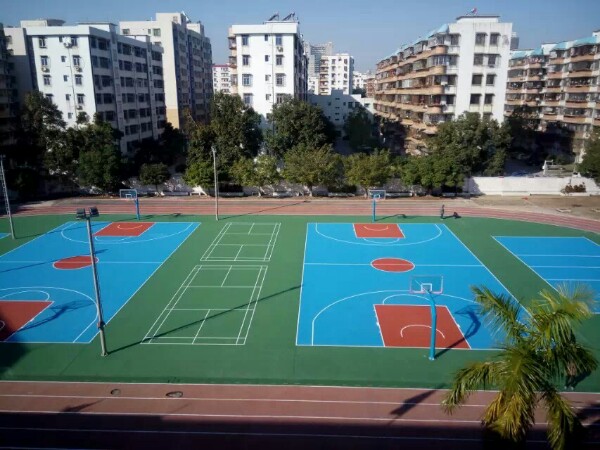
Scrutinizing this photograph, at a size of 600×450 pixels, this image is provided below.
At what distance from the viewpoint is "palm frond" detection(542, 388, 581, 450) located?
8070mm

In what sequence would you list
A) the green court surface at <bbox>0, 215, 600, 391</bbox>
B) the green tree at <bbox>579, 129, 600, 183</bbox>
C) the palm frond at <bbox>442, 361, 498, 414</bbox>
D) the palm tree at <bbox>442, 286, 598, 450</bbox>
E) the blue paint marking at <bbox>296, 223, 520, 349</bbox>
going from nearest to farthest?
the palm tree at <bbox>442, 286, 598, 450</bbox> < the palm frond at <bbox>442, 361, 498, 414</bbox> < the green court surface at <bbox>0, 215, 600, 391</bbox> < the blue paint marking at <bbox>296, 223, 520, 349</bbox> < the green tree at <bbox>579, 129, 600, 183</bbox>

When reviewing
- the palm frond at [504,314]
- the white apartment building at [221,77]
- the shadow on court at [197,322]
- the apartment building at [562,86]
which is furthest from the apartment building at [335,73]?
the palm frond at [504,314]

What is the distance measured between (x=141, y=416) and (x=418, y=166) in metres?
32.1

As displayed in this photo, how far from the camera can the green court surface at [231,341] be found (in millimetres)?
15711

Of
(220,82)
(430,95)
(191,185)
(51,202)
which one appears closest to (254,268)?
(191,185)

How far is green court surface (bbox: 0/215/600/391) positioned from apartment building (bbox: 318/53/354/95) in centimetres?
11437

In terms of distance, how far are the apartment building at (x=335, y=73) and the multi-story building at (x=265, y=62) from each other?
8534cm

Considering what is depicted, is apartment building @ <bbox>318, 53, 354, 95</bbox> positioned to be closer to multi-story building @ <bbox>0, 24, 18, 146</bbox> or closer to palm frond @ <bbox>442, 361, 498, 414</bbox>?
multi-story building @ <bbox>0, 24, 18, 146</bbox>

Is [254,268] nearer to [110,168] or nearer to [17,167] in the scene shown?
[110,168]

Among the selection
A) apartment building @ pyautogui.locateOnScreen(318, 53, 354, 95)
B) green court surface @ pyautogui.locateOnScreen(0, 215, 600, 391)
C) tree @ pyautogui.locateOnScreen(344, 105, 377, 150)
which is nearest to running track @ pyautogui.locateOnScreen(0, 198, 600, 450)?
green court surface @ pyautogui.locateOnScreen(0, 215, 600, 391)

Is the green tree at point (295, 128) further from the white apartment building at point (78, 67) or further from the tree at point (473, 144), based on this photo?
the white apartment building at point (78, 67)

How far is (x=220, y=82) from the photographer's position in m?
150

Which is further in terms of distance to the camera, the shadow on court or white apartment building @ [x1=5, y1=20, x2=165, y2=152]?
white apartment building @ [x1=5, y1=20, x2=165, y2=152]

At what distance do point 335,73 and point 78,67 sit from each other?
95721 millimetres
